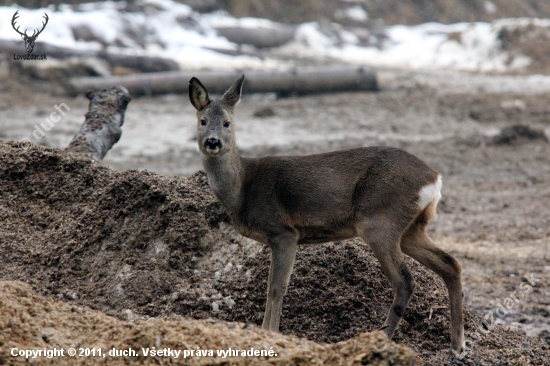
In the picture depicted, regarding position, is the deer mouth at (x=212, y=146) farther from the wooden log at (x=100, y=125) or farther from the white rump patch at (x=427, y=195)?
the wooden log at (x=100, y=125)

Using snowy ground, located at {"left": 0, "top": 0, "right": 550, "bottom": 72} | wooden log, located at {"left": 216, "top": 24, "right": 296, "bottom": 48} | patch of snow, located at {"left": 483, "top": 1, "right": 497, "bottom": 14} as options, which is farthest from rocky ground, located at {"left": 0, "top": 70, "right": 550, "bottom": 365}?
patch of snow, located at {"left": 483, "top": 1, "right": 497, "bottom": 14}

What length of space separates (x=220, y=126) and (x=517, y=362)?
2843 millimetres

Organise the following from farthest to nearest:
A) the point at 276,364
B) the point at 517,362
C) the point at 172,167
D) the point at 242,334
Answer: the point at 172,167 → the point at 517,362 → the point at 242,334 → the point at 276,364

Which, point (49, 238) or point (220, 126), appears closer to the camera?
point (220, 126)

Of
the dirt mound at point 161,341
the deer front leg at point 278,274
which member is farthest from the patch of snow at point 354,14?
the dirt mound at point 161,341

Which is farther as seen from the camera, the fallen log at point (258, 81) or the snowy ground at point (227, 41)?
the snowy ground at point (227, 41)

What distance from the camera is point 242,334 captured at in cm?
442

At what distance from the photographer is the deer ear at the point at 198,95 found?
6.04 meters

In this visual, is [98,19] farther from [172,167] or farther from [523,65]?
[523,65]

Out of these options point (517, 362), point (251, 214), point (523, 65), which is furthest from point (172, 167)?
point (523, 65)

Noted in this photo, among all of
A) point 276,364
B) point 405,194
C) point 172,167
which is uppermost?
point 405,194

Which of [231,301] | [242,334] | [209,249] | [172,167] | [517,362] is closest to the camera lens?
[242,334]

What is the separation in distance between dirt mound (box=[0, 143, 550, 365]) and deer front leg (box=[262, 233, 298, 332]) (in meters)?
0.29

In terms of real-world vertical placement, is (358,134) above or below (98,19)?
below
